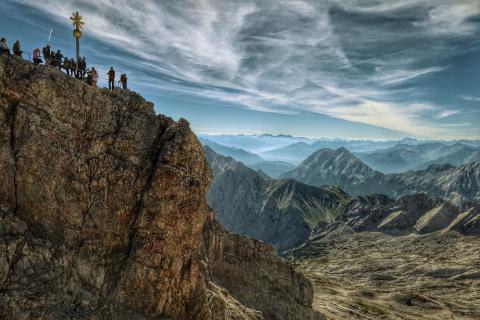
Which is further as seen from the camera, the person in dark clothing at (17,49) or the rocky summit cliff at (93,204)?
the person in dark clothing at (17,49)

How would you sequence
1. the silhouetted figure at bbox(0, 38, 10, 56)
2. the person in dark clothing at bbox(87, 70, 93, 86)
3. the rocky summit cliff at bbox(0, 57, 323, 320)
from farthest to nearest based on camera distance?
the person in dark clothing at bbox(87, 70, 93, 86)
the silhouetted figure at bbox(0, 38, 10, 56)
the rocky summit cliff at bbox(0, 57, 323, 320)

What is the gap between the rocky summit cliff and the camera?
113 feet

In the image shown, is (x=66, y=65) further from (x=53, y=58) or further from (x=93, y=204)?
(x=93, y=204)

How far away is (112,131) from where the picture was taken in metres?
40.8

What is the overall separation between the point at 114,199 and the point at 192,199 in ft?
28.0

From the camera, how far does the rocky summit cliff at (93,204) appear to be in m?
34.4

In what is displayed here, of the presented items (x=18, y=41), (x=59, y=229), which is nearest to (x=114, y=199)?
(x=59, y=229)

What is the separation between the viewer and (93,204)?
38531 mm

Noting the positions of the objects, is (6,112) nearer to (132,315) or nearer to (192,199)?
(192,199)

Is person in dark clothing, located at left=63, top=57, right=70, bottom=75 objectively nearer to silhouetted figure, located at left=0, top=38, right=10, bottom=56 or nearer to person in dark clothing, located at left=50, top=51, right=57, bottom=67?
person in dark clothing, located at left=50, top=51, right=57, bottom=67

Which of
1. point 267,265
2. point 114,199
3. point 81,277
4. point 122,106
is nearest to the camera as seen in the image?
point 81,277

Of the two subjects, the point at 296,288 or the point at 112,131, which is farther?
the point at 296,288

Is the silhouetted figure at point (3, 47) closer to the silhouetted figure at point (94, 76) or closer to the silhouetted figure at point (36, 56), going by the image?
the silhouetted figure at point (36, 56)

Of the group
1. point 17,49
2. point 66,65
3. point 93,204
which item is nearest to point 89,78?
point 66,65
